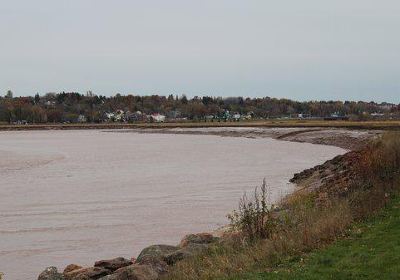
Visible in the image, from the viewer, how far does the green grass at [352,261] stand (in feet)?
28.2

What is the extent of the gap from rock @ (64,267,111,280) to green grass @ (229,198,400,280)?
4129mm

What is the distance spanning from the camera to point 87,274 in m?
11.9

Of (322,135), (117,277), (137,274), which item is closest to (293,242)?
(137,274)

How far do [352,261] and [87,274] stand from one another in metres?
5.93

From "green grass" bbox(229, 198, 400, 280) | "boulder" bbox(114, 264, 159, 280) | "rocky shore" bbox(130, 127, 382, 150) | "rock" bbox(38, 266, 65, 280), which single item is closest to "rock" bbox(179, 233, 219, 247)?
"boulder" bbox(114, 264, 159, 280)

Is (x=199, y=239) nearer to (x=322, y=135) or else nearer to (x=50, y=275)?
(x=50, y=275)

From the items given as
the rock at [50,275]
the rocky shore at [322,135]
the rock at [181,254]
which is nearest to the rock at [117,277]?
the rock at [50,275]

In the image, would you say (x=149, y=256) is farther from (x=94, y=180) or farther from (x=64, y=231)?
(x=94, y=180)

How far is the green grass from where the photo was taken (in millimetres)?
8586

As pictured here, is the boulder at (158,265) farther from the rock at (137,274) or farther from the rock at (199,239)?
the rock at (199,239)

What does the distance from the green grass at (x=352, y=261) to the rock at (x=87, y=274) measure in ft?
13.5

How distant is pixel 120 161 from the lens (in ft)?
167

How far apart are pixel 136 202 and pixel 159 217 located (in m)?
4.27

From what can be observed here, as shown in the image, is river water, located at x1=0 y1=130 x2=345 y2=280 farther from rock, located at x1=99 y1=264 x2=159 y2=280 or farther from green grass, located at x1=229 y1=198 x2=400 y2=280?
green grass, located at x1=229 y1=198 x2=400 y2=280
